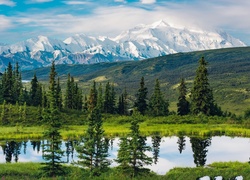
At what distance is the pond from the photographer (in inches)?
1861

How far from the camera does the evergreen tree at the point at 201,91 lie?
3652 inches

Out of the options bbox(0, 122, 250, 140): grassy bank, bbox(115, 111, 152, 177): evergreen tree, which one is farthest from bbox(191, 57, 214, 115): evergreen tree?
bbox(115, 111, 152, 177): evergreen tree

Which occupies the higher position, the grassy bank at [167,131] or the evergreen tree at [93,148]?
the evergreen tree at [93,148]

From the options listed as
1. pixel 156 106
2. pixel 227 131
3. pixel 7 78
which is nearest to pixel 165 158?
pixel 227 131

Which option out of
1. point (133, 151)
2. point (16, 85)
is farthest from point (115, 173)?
point (16, 85)

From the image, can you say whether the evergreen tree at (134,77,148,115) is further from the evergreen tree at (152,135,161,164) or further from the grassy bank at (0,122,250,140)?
Answer: the evergreen tree at (152,135,161,164)

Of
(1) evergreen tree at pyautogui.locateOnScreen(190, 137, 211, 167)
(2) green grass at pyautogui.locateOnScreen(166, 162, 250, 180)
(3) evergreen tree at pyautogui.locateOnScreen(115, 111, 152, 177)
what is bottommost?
(1) evergreen tree at pyautogui.locateOnScreen(190, 137, 211, 167)

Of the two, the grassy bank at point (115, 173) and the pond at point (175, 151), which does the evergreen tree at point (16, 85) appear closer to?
the pond at point (175, 151)

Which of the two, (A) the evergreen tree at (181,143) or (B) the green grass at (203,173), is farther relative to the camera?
(A) the evergreen tree at (181,143)

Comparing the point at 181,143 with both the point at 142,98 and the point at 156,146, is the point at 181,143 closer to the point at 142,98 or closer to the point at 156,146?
the point at 156,146

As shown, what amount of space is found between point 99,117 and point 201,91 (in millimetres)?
64690

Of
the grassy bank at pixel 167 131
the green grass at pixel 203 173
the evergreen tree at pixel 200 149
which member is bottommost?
the grassy bank at pixel 167 131

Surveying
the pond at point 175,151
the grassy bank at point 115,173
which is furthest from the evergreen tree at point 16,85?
the grassy bank at point 115,173

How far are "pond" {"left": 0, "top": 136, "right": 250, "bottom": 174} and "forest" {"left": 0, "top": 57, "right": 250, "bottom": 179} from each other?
1632mm
